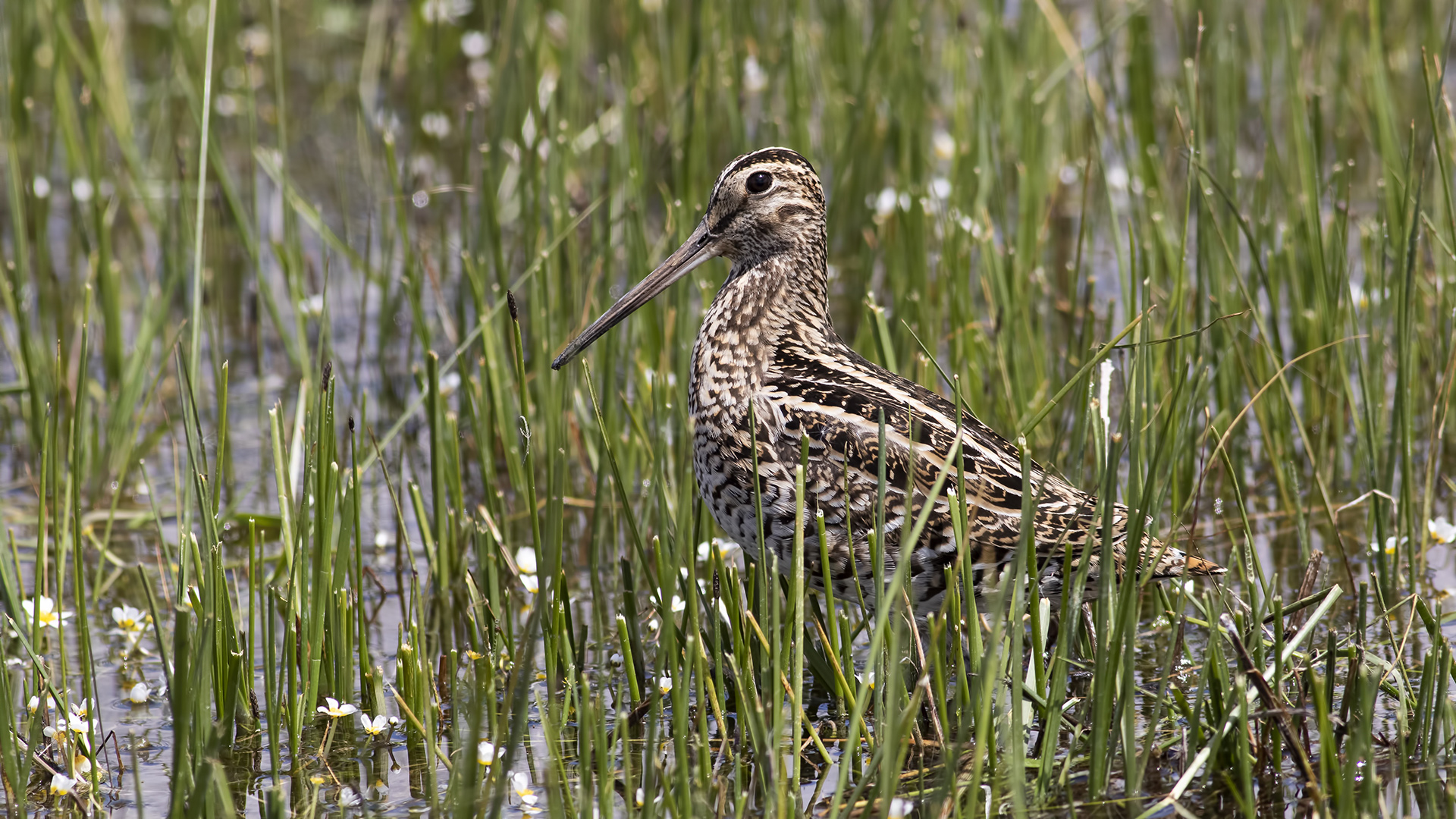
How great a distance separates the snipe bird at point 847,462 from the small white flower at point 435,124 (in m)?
4.10

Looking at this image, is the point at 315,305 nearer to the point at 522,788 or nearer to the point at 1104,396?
the point at 522,788

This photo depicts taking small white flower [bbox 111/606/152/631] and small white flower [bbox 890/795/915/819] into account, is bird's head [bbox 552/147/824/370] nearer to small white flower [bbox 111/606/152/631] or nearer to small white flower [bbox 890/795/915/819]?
small white flower [bbox 111/606/152/631]

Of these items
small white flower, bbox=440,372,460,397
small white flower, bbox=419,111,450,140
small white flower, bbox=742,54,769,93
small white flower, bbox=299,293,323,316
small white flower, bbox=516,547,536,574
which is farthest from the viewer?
small white flower, bbox=419,111,450,140

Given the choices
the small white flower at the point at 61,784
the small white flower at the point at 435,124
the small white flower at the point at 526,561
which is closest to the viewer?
the small white flower at the point at 61,784

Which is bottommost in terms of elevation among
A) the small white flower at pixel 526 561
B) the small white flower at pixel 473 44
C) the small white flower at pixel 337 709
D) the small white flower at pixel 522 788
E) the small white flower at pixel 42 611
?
the small white flower at pixel 522 788

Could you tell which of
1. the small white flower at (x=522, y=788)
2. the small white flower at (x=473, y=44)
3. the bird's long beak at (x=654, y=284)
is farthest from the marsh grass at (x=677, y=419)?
the bird's long beak at (x=654, y=284)

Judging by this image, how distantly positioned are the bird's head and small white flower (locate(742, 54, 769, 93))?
8.23ft

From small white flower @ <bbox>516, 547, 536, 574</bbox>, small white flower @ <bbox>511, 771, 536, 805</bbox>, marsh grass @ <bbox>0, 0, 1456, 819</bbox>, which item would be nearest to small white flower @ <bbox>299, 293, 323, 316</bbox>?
marsh grass @ <bbox>0, 0, 1456, 819</bbox>

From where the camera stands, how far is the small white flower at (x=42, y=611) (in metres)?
4.05

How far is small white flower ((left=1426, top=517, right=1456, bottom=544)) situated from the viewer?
15.1 feet

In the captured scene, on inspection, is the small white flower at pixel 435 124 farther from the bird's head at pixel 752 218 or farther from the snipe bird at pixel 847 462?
the snipe bird at pixel 847 462

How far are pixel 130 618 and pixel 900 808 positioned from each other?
2.41m

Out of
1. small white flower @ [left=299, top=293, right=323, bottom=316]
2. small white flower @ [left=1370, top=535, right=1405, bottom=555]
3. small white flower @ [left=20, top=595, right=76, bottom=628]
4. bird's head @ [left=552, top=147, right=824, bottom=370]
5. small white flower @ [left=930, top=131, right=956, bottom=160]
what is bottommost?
small white flower @ [left=20, top=595, right=76, bottom=628]

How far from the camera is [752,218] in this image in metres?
4.68
